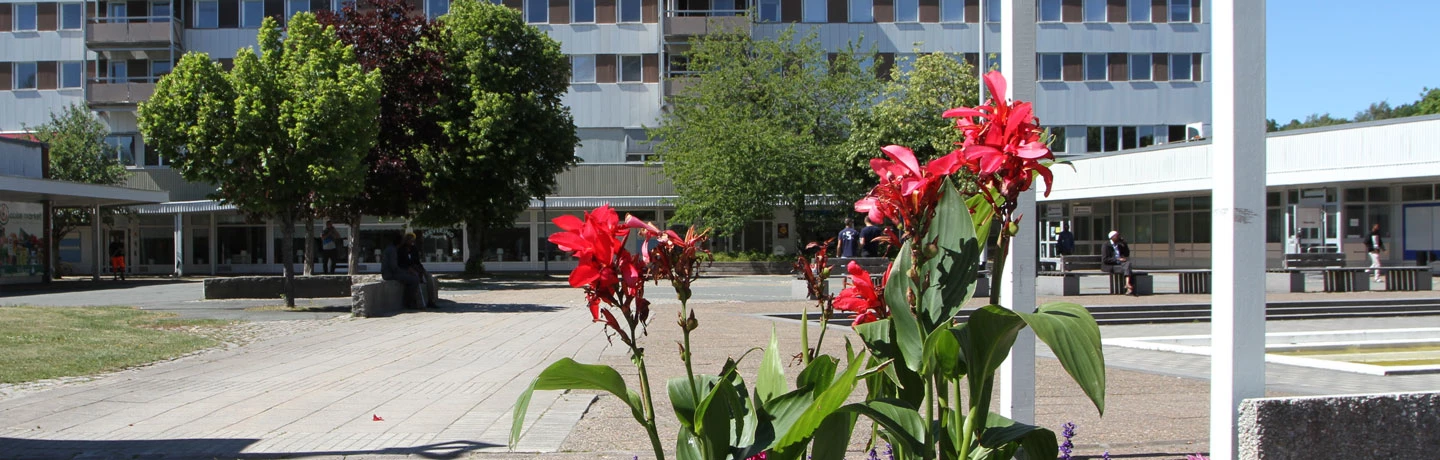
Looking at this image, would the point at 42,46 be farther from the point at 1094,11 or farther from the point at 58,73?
the point at 1094,11

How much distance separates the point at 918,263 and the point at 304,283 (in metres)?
21.7

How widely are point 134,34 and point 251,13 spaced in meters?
4.49

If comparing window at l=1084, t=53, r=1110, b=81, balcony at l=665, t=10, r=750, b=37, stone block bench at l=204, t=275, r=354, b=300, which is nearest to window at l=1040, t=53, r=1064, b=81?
window at l=1084, t=53, r=1110, b=81

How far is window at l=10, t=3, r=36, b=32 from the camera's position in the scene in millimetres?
44656

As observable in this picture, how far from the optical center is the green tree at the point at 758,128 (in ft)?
125

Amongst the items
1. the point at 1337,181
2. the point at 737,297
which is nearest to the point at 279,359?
the point at 737,297

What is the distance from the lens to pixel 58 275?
38031mm

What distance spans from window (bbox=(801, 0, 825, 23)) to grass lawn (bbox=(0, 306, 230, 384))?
31.1 m

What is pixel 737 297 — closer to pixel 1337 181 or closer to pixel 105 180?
pixel 1337 181

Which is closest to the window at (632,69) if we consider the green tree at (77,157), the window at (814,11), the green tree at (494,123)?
the window at (814,11)

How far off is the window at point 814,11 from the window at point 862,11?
1.18 meters

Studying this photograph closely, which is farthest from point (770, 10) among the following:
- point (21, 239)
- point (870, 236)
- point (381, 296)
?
point (381, 296)

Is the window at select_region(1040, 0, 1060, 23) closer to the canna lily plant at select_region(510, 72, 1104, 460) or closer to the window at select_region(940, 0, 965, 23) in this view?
the window at select_region(940, 0, 965, 23)

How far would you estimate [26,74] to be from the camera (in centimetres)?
4503
